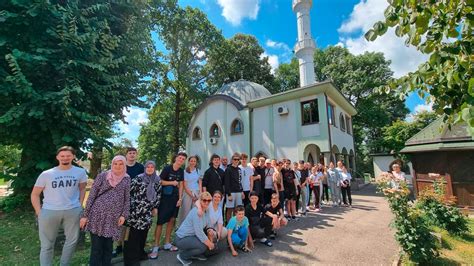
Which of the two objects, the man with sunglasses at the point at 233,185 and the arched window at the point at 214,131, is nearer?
the man with sunglasses at the point at 233,185

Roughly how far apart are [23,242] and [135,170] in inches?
146

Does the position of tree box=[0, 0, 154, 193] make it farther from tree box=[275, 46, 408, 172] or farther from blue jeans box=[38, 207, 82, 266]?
tree box=[275, 46, 408, 172]

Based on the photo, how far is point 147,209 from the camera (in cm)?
420

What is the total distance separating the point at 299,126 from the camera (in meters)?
14.6

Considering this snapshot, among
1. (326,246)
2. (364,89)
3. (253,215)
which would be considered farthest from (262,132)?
(364,89)

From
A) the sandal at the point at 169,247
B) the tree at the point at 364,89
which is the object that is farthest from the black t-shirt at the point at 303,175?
the tree at the point at 364,89

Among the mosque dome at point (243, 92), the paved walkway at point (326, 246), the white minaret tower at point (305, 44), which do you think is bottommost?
the paved walkway at point (326, 246)

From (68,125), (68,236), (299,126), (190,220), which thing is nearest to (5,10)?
(68,125)

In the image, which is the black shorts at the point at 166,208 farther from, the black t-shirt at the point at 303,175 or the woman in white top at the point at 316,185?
the woman in white top at the point at 316,185

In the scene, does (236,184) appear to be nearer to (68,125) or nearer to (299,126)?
(68,125)

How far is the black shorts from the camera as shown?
473 cm

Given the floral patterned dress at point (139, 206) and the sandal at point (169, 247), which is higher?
the floral patterned dress at point (139, 206)

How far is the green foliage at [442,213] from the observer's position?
602 cm

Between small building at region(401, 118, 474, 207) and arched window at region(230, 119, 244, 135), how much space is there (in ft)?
34.3
